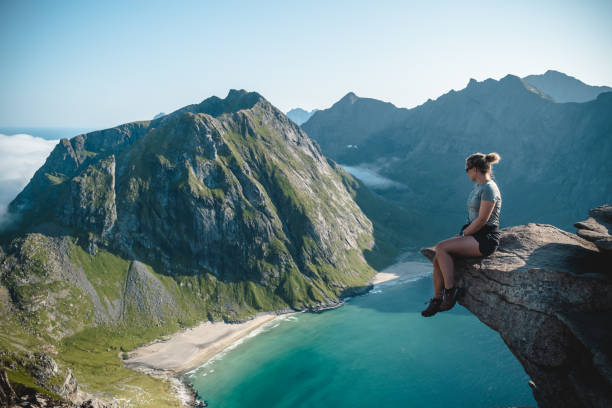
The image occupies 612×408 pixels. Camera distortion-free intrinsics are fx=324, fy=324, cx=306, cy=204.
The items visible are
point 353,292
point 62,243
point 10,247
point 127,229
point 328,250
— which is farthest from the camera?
point 328,250

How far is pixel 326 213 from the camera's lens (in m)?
192

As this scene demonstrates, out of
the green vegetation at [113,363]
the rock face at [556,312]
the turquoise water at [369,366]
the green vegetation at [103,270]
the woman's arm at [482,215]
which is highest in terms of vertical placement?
the woman's arm at [482,215]

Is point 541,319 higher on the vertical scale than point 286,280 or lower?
higher

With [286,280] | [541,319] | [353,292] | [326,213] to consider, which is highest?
[541,319]

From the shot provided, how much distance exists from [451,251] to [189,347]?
11142 centimetres

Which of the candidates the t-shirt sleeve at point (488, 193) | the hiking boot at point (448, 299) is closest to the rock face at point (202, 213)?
the hiking boot at point (448, 299)

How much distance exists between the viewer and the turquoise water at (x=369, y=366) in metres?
73.4

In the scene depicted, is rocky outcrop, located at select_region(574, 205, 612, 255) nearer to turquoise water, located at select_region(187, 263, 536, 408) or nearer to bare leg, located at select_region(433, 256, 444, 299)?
bare leg, located at select_region(433, 256, 444, 299)

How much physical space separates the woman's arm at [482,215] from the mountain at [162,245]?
292 feet

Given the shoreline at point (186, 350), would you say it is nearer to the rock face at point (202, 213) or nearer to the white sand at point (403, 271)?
the rock face at point (202, 213)

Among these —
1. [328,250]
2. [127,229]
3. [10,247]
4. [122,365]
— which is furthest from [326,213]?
[10,247]

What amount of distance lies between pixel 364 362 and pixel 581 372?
293ft

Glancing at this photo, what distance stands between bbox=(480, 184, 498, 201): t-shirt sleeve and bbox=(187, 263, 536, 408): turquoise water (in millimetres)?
73443

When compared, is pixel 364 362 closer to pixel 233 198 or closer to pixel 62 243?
pixel 233 198
